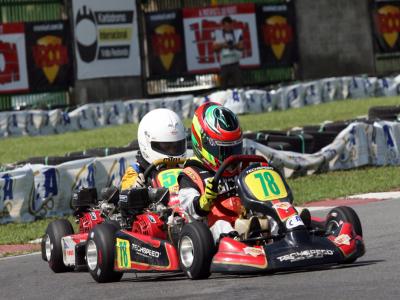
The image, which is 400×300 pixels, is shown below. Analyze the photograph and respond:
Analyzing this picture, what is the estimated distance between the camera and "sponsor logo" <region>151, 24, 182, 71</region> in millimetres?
31031

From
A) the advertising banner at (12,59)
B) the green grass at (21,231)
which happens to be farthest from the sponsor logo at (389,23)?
the green grass at (21,231)

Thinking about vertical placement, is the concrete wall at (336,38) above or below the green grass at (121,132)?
above

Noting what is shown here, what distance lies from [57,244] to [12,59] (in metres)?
19.2

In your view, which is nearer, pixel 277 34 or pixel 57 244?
pixel 57 244

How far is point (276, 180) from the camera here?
7.81 meters

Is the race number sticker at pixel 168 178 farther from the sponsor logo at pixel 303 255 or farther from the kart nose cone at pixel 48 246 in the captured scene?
the sponsor logo at pixel 303 255

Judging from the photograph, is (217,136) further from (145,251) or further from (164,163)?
(164,163)

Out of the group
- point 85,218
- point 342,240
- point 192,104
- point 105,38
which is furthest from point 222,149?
point 105,38

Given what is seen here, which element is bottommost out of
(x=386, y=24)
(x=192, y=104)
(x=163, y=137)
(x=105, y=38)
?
(x=163, y=137)

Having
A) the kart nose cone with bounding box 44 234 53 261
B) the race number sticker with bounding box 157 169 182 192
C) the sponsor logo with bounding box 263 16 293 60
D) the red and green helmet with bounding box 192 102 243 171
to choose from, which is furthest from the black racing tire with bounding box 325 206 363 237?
the sponsor logo with bounding box 263 16 293 60

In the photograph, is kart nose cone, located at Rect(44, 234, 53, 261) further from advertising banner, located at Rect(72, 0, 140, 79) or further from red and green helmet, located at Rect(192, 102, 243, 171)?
advertising banner, located at Rect(72, 0, 140, 79)

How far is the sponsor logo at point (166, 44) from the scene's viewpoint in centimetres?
3103

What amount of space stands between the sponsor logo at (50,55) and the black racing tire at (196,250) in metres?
21.3

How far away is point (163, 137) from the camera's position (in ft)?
31.0
